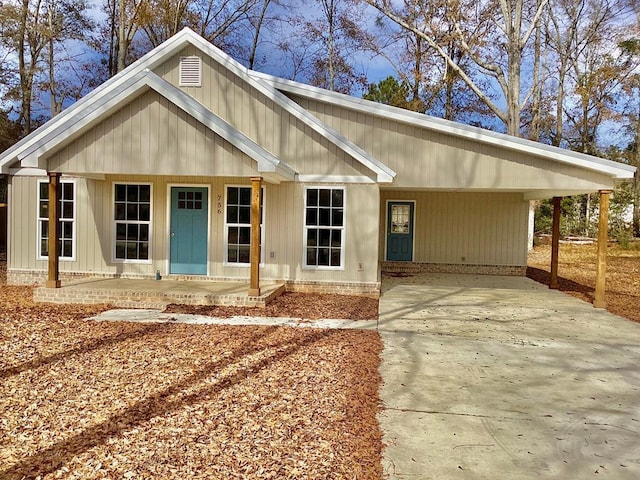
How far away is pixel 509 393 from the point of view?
14.4 ft

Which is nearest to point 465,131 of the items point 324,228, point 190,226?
point 324,228

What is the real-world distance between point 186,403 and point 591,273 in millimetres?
14434

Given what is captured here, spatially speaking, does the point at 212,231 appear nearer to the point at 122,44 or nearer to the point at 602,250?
the point at 602,250

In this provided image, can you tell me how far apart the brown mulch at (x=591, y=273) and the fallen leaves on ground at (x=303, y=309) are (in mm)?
4731

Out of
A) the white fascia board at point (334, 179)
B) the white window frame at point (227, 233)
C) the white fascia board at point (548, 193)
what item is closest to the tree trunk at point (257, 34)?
the white window frame at point (227, 233)

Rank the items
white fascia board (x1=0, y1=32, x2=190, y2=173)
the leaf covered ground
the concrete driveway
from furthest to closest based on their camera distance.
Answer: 1. white fascia board (x1=0, y1=32, x2=190, y2=173)
2. the concrete driveway
3. the leaf covered ground

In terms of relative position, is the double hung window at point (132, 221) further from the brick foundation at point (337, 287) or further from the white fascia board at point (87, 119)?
the brick foundation at point (337, 287)

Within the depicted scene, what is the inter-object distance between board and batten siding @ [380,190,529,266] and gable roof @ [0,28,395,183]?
4349 millimetres

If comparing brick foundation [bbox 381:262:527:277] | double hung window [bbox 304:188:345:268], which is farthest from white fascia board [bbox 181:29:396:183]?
brick foundation [bbox 381:262:527:277]

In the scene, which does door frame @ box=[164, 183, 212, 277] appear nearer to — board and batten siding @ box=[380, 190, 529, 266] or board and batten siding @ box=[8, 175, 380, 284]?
board and batten siding @ box=[8, 175, 380, 284]

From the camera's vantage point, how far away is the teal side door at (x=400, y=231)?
1362cm

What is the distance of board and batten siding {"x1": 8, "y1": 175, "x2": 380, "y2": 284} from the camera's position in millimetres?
9562

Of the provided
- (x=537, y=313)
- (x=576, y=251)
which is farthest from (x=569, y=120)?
(x=537, y=313)

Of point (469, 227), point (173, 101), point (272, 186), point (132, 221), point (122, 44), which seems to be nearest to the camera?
point (173, 101)
